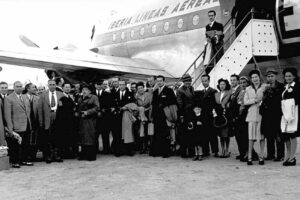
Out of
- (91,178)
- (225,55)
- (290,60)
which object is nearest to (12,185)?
(91,178)

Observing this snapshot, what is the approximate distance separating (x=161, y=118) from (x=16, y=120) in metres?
2.83

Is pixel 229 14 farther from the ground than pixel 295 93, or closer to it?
farther from the ground

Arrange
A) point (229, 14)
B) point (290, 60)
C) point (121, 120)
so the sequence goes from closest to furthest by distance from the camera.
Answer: point (121, 120)
point (290, 60)
point (229, 14)

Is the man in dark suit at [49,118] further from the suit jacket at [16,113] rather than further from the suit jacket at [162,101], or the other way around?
the suit jacket at [162,101]

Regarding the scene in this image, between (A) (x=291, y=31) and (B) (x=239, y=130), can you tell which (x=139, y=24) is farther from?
(B) (x=239, y=130)

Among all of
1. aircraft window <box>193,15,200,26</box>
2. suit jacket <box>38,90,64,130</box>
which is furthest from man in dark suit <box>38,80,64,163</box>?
aircraft window <box>193,15,200,26</box>

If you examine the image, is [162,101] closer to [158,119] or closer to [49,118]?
[158,119]

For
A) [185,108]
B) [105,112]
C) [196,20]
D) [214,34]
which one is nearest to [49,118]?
[105,112]

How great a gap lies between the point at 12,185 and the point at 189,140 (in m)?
3.46

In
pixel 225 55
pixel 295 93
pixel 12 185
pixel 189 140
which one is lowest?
pixel 12 185

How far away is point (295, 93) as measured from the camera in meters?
6.73

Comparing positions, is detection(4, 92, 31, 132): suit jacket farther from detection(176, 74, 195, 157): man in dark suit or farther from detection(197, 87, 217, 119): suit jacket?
detection(197, 87, 217, 119): suit jacket

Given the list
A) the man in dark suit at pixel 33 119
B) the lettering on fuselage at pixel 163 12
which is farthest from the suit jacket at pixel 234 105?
the lettering on fuselage at pixel 163 12

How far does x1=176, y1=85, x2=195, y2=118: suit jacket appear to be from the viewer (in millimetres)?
8031
